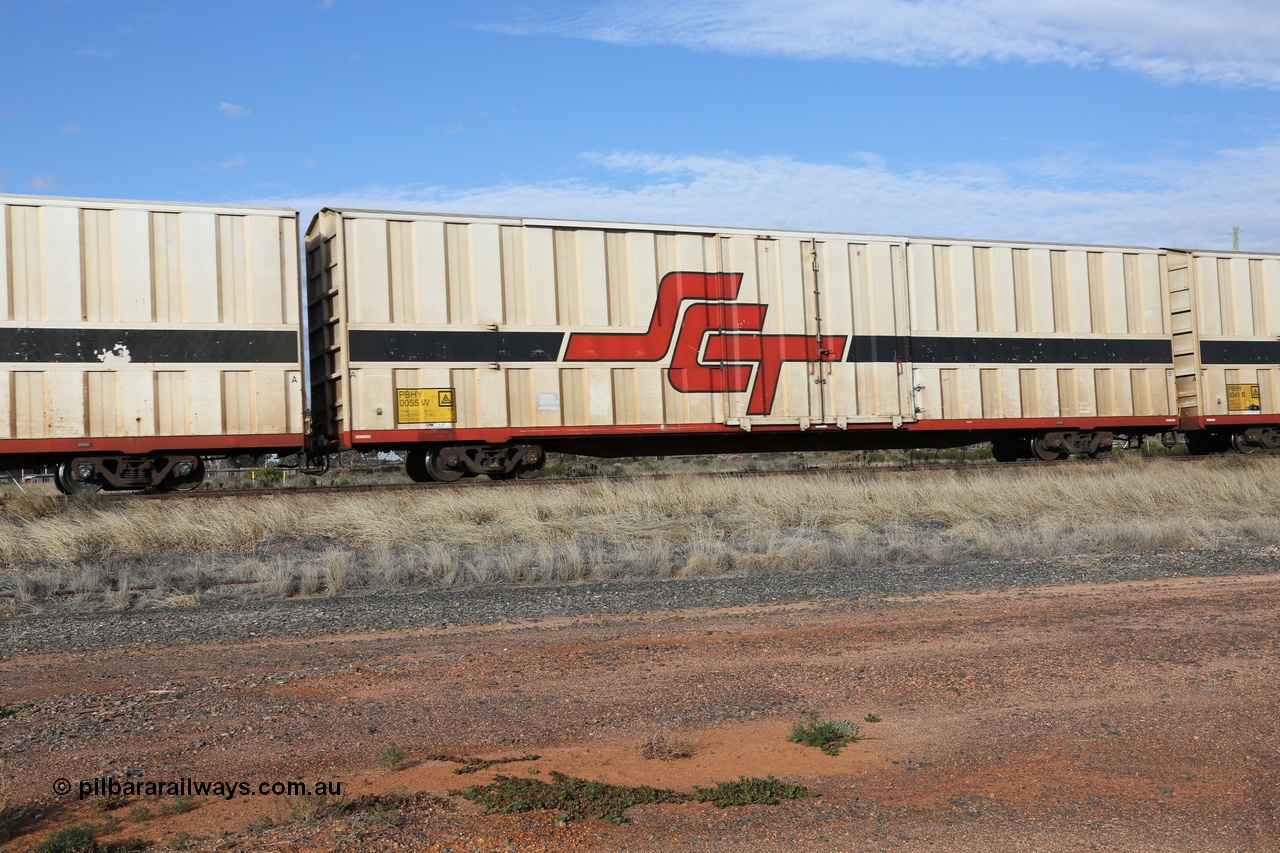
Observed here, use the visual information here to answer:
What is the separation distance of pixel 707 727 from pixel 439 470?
10.3 meters

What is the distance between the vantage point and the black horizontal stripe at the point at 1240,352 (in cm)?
1734

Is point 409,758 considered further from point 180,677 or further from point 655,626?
point 655,626

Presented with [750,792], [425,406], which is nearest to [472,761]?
[750,792]

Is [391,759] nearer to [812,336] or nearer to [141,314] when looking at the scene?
[141,314]

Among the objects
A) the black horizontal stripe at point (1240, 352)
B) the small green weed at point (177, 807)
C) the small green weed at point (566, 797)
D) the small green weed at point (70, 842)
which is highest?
the black horizontal stripe at point (1240, 352)

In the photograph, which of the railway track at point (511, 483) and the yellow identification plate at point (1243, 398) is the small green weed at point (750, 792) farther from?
the yellow identification plate at point (1243, 398)

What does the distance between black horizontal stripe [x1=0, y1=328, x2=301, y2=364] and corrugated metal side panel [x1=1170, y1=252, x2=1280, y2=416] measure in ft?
48.0

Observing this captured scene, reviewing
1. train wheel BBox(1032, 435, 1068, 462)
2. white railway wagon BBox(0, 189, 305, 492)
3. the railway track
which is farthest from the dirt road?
train wheel BBox(1032, 435, 1068, 462)

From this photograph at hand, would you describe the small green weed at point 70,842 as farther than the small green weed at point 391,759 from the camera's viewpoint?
No

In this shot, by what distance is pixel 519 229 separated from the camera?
45.3 feet

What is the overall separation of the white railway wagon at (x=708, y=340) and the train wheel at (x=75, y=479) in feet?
9.66

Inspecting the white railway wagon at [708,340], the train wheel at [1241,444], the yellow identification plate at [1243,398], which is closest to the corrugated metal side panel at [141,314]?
the white railway wagon at [708,340]

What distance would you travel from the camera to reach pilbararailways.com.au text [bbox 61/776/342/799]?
335cm

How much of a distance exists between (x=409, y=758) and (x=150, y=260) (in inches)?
411
